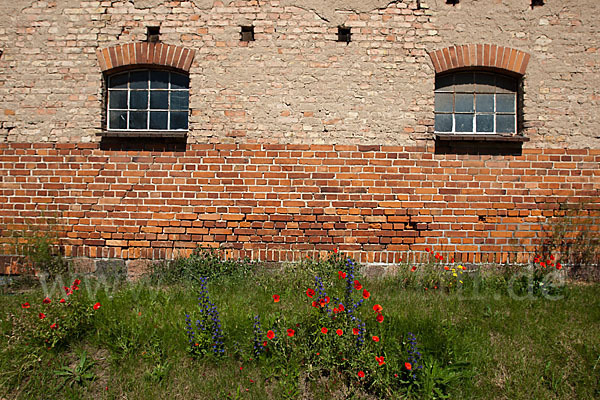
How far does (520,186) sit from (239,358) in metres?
4.32

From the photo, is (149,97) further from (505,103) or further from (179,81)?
(505,103)

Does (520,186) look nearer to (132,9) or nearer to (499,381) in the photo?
(499,381)

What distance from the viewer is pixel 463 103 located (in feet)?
16.0

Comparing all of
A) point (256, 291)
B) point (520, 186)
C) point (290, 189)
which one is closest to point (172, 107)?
point (290, 189)

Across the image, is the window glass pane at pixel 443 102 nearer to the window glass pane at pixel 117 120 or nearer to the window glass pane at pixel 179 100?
the window glass pane at pixel 179 100

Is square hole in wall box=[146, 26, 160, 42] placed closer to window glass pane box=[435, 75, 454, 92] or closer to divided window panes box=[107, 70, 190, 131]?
divided window panes box=[107, 70, 190, 131]

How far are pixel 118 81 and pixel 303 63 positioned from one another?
2.72 meters

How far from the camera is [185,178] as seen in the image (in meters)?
4.72

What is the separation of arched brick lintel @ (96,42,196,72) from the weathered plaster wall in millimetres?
125

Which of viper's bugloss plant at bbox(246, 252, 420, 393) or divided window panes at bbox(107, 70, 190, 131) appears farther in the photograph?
divided window panes at bbox(107, 70, 190, 131)

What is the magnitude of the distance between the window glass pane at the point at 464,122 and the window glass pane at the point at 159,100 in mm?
4249

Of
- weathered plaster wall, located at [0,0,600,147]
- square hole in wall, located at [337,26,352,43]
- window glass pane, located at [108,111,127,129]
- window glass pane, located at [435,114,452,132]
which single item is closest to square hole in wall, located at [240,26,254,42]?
weathered plaster wall, located at [0,0,600,147]

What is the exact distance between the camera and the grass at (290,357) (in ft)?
8.65

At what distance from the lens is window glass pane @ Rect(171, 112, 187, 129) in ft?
16.1
